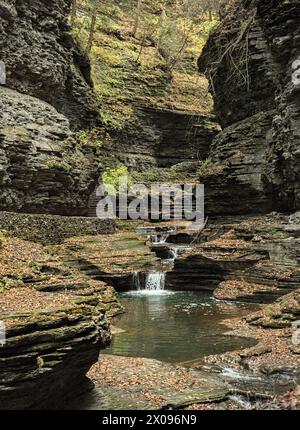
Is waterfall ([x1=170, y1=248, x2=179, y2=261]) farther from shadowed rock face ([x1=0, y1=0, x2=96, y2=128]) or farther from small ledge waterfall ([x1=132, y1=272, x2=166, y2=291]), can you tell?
shadowed rock face ([x1=0, y1=0, x2=96, y2=128])

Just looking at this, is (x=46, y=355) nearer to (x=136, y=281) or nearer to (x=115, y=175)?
(x=136, y=281)

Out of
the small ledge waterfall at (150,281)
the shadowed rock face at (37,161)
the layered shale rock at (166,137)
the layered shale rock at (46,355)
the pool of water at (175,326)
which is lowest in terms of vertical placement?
the pool of water at (175,326)

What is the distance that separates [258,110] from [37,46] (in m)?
14.7

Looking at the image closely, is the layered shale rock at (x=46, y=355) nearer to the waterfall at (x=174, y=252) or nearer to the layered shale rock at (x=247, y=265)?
the layered shale rock at (x=247, y=265)

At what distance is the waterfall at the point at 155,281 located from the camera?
20.5 meters

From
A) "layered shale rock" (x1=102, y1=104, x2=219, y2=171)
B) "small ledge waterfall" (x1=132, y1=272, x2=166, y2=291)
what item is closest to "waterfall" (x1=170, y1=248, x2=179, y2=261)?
"small ledge waterfall" (x1=132, y1=272, x2=166, y2=291)

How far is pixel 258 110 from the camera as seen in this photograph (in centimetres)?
2767

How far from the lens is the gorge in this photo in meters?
7.63

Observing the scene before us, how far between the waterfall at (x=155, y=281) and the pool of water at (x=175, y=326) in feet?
3.38

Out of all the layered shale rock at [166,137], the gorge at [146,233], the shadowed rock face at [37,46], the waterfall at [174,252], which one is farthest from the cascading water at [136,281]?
the layered shale rock at [166,137]

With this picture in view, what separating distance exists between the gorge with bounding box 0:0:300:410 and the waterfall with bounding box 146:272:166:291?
0.18 ft
